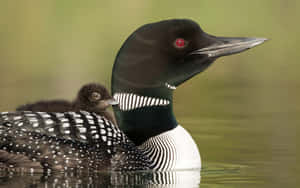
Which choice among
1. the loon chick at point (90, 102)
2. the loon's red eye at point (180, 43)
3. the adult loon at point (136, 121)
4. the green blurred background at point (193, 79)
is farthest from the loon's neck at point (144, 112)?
the green blurred background at point (193, 79)

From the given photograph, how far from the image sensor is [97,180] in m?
6.59

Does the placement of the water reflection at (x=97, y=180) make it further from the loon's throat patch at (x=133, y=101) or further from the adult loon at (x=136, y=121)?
the loon's throat patch at (x=133, y=101)

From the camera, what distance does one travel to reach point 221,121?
10141mm

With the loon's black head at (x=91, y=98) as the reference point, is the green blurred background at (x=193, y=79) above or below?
below

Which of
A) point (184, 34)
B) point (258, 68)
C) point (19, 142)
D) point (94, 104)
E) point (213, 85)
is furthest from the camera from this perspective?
point (258, 68)

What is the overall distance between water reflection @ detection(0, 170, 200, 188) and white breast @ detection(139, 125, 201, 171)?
0.32 feet

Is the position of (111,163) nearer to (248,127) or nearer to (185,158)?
(185,158)

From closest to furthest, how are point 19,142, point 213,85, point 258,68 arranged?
point 19,142, point 213,85, point 258,68

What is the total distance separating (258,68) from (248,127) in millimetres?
5450

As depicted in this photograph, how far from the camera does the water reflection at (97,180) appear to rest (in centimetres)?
643

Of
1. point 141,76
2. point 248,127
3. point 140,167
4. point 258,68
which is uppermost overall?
point 141,76

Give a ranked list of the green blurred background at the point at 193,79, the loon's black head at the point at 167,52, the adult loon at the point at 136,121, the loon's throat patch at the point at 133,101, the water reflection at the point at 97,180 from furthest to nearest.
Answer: the green blurred background at the point at 193,79 < the loon's throat patch at the point at 133,101 < the loon's black head at the point at 167,52 < the adult loon at the point at 136,121 < the water reflection at the point at 97,180

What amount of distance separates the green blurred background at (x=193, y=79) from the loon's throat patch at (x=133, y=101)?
2653 millimetres

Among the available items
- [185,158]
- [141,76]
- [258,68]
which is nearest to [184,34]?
[141,76]
